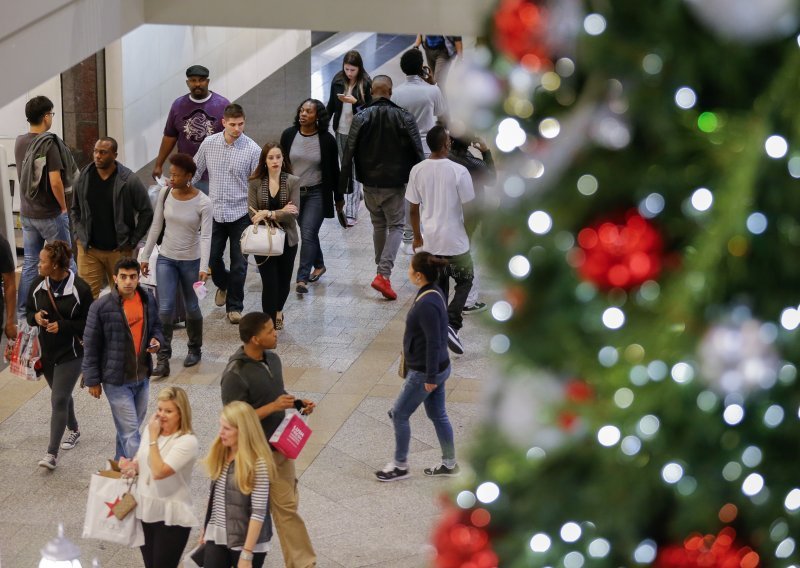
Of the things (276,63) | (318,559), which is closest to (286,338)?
(318,559)

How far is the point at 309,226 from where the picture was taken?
1181cm

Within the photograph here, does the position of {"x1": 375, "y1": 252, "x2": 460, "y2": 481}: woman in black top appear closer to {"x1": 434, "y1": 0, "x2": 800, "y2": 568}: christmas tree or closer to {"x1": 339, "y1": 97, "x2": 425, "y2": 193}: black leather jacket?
{"x1": 339, "y1": 97, "x2": 425, "y2": 193}: black leather jacket

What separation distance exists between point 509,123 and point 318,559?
5195 mm

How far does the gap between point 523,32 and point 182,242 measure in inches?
309

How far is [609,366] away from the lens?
2420 mm

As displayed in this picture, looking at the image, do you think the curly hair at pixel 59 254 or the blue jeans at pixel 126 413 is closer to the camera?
the blue jeans at pixel 126 413

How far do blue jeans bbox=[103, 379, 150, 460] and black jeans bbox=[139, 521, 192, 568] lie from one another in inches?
49.7

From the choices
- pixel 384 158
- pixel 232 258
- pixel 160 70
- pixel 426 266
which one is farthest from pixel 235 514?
pixel 160 70

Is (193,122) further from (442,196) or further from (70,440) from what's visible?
(70,440)

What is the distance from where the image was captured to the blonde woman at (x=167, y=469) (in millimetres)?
6539

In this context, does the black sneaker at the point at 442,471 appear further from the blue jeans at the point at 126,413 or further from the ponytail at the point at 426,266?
the blue jeans at the point at 126,413

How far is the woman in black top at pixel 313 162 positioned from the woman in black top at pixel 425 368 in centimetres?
367

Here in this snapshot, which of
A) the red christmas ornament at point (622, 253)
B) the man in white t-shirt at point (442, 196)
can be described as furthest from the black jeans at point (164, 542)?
the red christmas ornament at point (622, 253)

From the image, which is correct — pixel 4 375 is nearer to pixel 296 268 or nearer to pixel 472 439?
pixel 296 268
